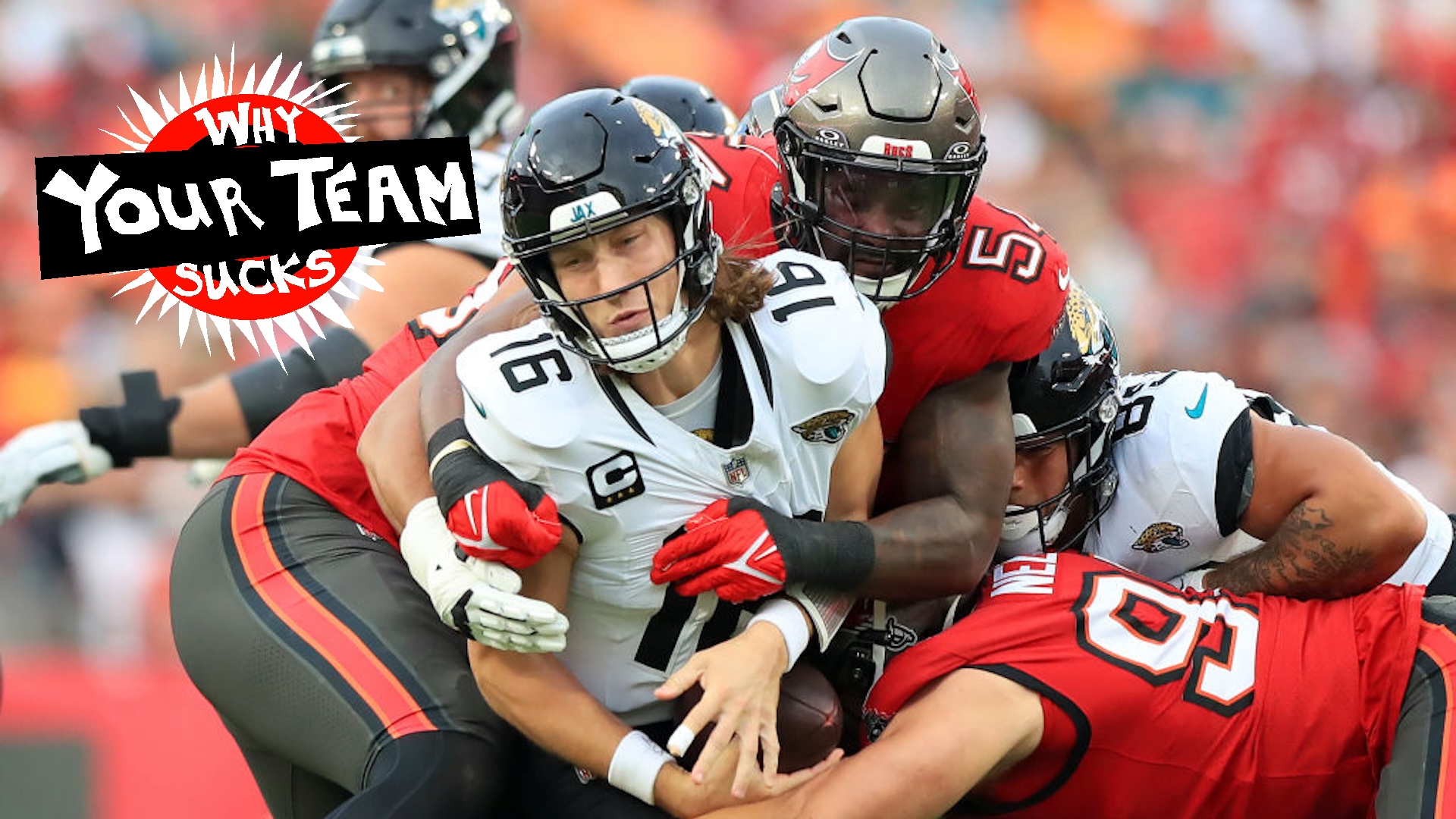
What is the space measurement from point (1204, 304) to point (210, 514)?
5325mm

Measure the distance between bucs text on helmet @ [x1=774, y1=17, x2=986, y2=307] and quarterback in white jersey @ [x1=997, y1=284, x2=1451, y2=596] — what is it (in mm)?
470

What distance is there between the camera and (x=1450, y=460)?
24.1 feet

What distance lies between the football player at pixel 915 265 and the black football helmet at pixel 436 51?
143cm

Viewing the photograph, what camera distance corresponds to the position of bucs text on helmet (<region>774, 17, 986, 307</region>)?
3.02 m

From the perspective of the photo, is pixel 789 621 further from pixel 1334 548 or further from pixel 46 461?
pixel 46 461

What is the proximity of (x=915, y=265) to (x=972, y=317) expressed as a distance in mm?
165

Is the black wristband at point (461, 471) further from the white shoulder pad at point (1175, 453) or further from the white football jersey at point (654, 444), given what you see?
the white shoulder pad at point (1175, 453)

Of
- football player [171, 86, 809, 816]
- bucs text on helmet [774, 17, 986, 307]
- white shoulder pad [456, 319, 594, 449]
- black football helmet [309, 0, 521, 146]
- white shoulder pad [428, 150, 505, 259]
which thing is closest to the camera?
white shoulder pad [456, 319, 594, 449]

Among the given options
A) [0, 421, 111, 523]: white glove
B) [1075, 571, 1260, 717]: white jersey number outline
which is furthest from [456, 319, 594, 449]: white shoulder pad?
[0, 421, 111, 523]: white glove

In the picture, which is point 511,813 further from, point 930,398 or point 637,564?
point 930,398

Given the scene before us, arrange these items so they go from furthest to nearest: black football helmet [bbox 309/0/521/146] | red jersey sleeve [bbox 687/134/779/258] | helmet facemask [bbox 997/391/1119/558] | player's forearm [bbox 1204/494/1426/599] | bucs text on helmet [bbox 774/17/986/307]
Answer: black football helmet [bbox 309/0/521/146], helmet facemask [bbox 997/391/1119/558], player's forearm [bbox 1204/494/1426/599], red jersey sleeve [bbox 687/134/779/258], bucs text on helmet [bbox 774/17/986/307]

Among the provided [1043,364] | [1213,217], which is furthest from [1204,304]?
[1043,364]

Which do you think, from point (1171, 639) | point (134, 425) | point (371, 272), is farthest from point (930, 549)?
point (134, 425)

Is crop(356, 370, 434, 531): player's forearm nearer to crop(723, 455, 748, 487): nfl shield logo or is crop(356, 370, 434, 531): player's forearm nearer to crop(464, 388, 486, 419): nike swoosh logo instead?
crop(464, 388, 486, 419): nike swoosh logo
